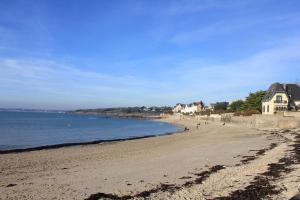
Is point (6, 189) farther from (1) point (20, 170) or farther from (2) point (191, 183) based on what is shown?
(2) point (191, 183)

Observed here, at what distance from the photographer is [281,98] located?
6756cm

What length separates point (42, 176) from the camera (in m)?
16.5

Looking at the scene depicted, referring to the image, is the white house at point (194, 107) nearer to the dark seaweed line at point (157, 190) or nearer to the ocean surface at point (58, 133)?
the ocean surface at point (58, 133)

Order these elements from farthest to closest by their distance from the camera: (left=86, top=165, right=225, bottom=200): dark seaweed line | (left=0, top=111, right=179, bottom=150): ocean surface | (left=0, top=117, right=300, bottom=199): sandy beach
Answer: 1. (left=0, top=111, right=179, bottom=150): ocean surface
2. (left=0, top=117, right=300, bottom=199): sandy beach
3. (left=86, top=165, right=225, bottom=200): dark seaweed line

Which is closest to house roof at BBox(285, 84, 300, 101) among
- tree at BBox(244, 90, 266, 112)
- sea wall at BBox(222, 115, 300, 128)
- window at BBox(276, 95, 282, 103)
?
window at BBox(276, 95, 282, 103)

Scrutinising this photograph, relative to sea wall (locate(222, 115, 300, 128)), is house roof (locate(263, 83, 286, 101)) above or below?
above

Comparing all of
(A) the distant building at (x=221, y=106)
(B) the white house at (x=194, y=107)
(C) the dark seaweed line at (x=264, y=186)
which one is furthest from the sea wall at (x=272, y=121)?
(B) the white house at (x=194, y=107)

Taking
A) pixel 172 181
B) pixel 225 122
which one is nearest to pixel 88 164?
pixel 172 181

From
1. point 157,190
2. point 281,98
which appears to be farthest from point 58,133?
point 157,190

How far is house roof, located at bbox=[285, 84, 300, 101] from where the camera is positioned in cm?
7012

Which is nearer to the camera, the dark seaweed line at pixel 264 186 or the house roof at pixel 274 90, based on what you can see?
the dark seaweed line at pixel 264 186

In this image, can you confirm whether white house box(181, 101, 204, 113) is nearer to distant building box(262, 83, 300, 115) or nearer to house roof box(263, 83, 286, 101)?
distant building box(262, 83, 300, 115)

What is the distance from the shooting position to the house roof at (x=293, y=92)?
7012 centimetres

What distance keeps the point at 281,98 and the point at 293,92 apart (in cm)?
459
